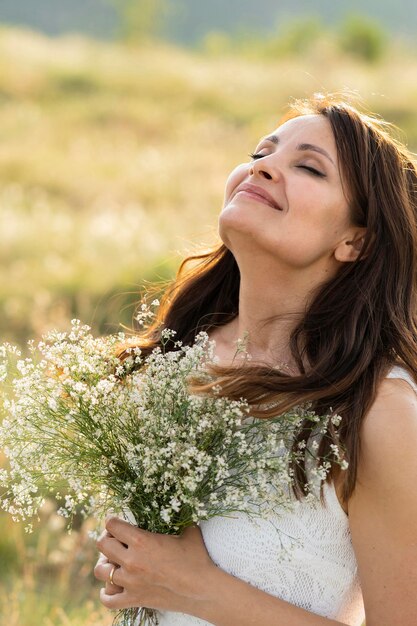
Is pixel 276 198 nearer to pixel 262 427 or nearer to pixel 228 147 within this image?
pixel 262 427

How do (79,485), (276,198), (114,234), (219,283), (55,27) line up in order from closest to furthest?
(79,485), (276,198), (219,283), (114,234), (55,27)

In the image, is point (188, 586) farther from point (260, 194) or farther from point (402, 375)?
point (260, 194)

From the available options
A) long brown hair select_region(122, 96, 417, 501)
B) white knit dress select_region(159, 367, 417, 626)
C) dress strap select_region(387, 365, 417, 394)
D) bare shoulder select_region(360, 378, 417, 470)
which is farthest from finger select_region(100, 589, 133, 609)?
dress strap select_region(387, 365, 417, 394)

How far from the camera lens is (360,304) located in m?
3.15

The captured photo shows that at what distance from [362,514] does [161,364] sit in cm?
70

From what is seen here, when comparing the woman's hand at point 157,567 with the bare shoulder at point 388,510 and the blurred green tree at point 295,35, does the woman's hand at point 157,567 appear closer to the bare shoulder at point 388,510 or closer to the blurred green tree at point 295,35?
the bare shoulder at point 388,510

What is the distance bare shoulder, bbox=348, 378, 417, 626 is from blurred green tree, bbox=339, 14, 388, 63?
36.7 metres

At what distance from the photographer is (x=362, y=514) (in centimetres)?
277

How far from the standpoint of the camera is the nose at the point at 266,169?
3088 mm

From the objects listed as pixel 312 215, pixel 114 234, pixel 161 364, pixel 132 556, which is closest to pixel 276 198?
pixel 312 215

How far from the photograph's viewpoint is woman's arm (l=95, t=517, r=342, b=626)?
9.24ft

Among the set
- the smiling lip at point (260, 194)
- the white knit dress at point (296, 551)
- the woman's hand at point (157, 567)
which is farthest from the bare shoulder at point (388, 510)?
the smiling lip at point (260, 194)

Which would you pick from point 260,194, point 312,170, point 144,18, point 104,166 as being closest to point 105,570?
point 260,194

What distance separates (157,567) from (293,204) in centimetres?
113
